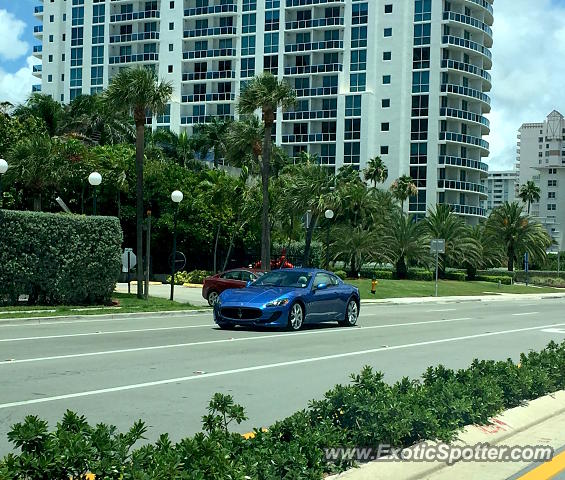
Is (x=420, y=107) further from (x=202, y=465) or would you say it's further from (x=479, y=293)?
(x=202, y=465)

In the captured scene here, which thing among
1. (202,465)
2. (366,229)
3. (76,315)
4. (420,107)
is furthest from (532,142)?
(202,465)

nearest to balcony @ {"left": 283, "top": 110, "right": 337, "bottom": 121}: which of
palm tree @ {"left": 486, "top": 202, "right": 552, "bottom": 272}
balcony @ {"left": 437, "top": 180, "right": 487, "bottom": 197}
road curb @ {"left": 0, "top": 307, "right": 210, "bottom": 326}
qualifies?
balcony @ {"left": 437, "top": 180, "right": 487, "bottom": 197}

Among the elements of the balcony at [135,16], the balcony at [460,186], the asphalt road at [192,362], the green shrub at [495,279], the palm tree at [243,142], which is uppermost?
the balcony at [135,16]

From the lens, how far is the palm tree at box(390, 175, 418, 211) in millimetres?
80750

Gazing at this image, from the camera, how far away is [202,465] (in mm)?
5078

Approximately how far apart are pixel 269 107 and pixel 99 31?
224 ft

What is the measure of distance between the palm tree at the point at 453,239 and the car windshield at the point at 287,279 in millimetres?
47766

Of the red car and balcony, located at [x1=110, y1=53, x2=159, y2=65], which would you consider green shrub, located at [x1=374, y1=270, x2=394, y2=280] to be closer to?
the red car

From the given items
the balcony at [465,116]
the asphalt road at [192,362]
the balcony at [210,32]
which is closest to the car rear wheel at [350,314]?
the asphalt road at [192,362]

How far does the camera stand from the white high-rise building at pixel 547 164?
151 meters

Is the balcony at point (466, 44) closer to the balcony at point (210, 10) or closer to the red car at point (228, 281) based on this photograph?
the balcony at point (210, 10)

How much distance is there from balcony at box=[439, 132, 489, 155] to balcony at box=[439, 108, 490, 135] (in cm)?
171

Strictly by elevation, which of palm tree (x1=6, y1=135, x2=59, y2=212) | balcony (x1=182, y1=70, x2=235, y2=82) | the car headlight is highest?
balcony (x1=182, y1=70, x2=235, y2=82)

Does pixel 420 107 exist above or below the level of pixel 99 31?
below
